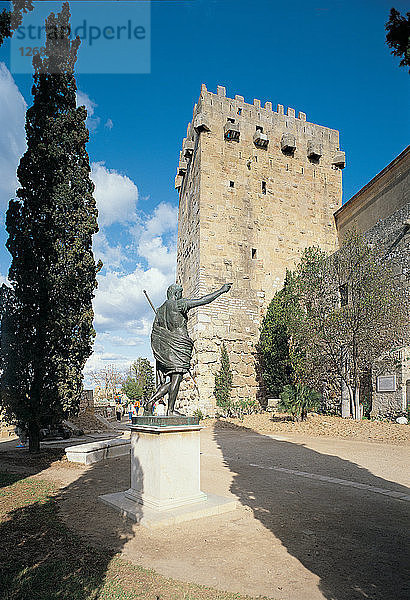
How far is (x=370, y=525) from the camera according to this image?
4500 millimetres

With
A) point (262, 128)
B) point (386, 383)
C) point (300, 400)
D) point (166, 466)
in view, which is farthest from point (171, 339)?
point (262, 128)

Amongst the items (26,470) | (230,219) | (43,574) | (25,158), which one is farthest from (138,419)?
(230,219)

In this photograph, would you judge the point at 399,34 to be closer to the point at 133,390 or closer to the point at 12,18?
the point at 12,18

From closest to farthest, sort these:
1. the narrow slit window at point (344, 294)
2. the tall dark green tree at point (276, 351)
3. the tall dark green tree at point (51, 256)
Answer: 1. the tall dark green tree at point (51, 256)
2. the narrow slit window at point (344, 294)
3. the tall dark green tree at point (276, 351)

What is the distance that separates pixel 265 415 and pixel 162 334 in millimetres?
12472

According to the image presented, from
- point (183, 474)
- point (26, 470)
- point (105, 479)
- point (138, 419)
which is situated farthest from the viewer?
point (26, 470)

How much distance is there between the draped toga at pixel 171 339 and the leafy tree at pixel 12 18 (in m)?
4.04

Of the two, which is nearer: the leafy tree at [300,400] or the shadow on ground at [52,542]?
the shadow on ground at [52,542]

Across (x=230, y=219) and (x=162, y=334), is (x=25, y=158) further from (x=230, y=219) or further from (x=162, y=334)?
(x=230, y=219)

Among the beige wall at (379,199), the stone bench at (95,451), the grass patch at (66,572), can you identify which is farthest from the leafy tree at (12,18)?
the beige wall at (379,199)

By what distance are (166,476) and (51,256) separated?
22.5ft

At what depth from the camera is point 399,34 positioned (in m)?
3.22

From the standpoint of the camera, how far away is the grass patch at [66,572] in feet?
9.80

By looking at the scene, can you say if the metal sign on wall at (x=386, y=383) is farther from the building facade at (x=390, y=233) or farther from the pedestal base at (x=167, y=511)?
the pedestal base at (x=167, y=511)
